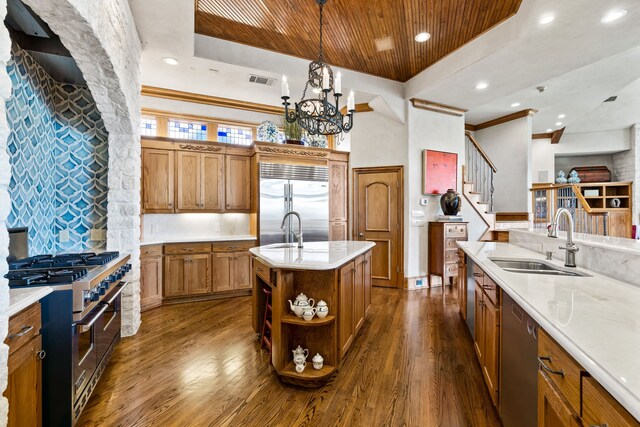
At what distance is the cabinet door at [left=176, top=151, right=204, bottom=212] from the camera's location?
14.8 ft

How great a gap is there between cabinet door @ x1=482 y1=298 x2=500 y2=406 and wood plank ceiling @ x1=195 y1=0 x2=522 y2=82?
313 cm

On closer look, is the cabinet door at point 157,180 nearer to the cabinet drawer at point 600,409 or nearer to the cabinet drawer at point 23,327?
the cabinet drawer at point 23,327

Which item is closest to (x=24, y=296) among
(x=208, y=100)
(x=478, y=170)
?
(x=208, y=100)

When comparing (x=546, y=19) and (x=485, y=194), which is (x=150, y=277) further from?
(x=485, y=194)

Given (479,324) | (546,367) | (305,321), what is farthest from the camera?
(479,324)

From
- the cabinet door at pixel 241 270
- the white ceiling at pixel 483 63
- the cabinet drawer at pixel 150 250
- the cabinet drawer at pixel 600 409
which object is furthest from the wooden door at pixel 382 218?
the cabinet drawer at pixel 600 409

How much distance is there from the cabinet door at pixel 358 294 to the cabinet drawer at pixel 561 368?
171 cm

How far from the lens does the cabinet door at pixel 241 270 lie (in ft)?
14.9

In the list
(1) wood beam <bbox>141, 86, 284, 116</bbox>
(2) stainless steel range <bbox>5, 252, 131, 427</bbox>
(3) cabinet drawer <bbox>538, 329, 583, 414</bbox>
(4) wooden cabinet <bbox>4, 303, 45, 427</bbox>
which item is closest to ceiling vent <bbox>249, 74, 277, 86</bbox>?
(1) wood beam <bbox>141, 86, 284, 116</bbox>

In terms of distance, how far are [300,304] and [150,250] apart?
280 centimetres

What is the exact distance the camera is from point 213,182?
4691 mm

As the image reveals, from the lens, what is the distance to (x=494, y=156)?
6.87 metres

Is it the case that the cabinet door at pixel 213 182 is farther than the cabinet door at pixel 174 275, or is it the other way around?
the cabinet door at pixel 213 182

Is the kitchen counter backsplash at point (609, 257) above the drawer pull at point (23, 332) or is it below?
above
